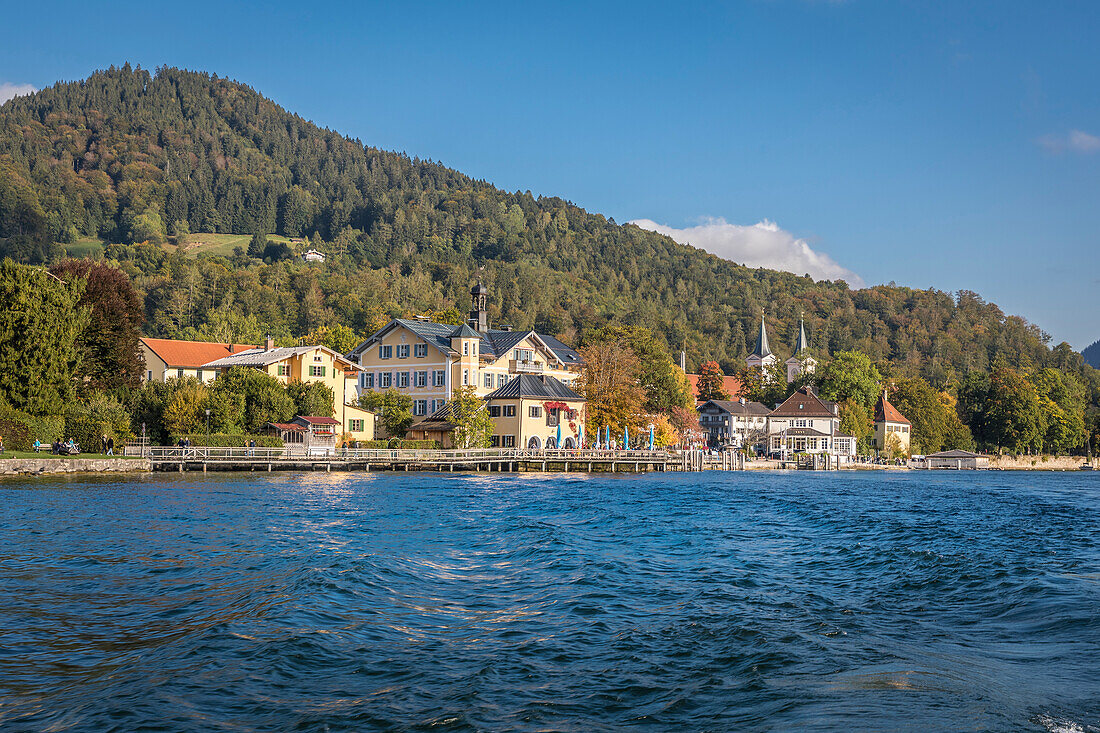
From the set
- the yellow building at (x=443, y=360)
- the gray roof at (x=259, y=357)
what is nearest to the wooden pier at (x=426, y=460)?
the yellow building at (x=443, y=360)

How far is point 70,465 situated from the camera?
39.1m

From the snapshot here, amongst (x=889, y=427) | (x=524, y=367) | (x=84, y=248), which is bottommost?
(x=889, y=427)

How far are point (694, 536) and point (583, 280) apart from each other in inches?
6115

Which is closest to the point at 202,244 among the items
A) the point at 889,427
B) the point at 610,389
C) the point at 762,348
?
the point at 762,348

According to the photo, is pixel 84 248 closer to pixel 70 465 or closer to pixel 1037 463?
pixel 70 465

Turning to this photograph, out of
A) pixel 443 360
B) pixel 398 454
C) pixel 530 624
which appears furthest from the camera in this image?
pixel 443 360

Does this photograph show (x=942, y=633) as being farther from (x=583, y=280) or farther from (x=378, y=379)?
(x=583, y=280)

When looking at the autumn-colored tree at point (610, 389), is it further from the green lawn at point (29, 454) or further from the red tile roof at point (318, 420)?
the green lawn at point (29, 454)

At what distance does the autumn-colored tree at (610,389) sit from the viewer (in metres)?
69.8

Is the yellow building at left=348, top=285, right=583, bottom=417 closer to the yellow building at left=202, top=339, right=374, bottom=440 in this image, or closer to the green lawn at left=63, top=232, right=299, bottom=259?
A: the yellow building at left=202, top=339, right=374, bottom=440

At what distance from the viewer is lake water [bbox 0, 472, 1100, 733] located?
8.63 meters

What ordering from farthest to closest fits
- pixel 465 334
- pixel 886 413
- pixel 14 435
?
1. pixel 886 413
2. pixel 465 334
3. pixel 14 435

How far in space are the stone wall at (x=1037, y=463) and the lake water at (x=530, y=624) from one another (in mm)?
86794

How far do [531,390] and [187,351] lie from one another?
28.8 m
